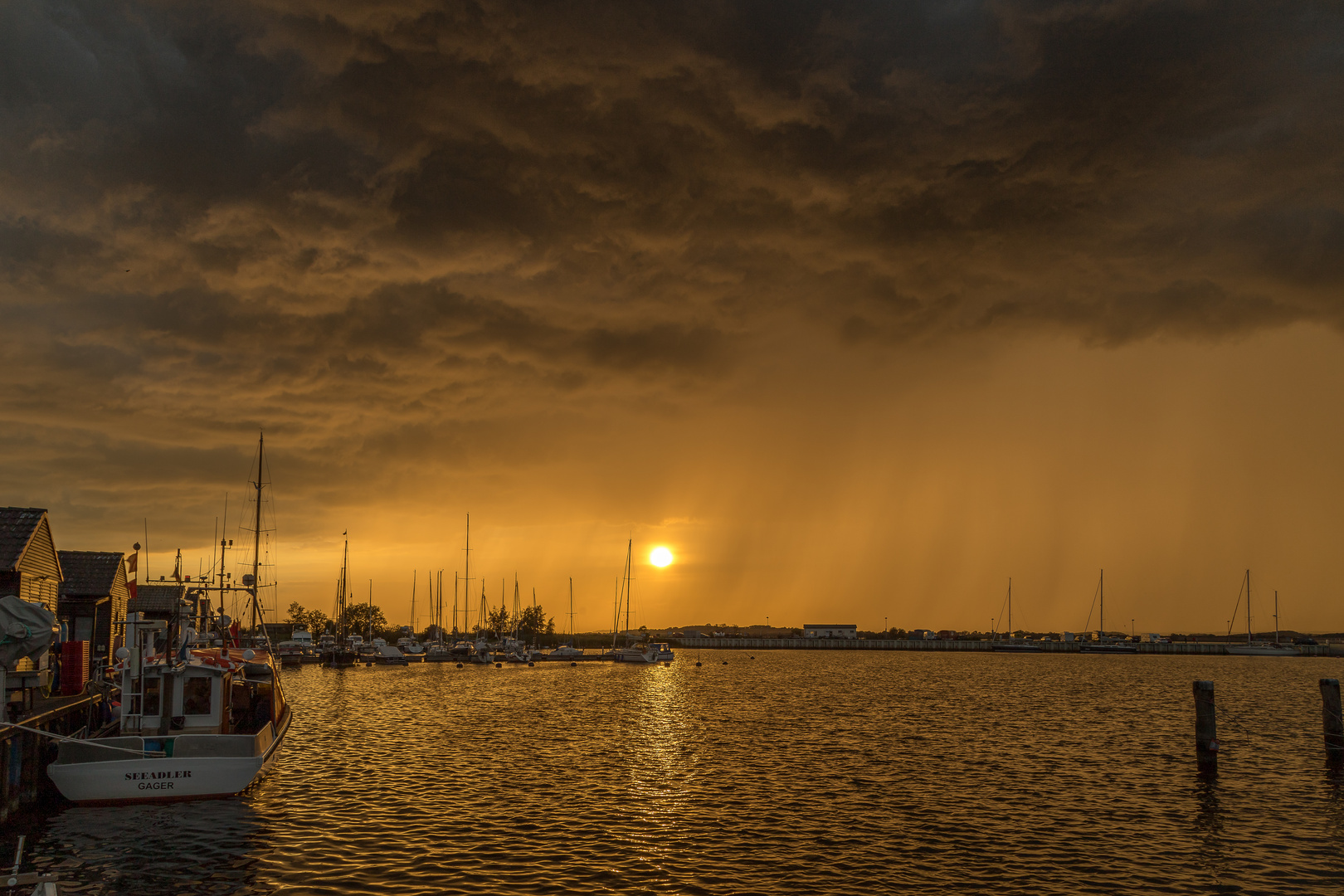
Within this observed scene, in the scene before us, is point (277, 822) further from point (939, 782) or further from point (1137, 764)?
point (1137, 764)

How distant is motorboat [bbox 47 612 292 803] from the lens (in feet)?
97.7

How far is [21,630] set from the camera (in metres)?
27.3

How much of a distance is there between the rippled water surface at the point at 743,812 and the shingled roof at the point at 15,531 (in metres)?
14.4

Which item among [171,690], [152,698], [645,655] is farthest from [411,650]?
[171,690]

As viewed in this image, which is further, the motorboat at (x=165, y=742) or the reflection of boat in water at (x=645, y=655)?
the reflection of boat in water at (x=645, y=655)

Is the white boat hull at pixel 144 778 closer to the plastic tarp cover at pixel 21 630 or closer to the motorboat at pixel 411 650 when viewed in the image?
the plastic tarp cover at pixel 21 630

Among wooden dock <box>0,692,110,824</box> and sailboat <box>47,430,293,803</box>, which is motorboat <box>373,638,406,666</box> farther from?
sailboat <box>47,430,293,803</box>

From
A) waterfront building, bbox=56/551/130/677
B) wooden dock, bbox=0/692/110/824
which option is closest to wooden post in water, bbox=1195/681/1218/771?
wooden dock, bbox=0/692/110/824

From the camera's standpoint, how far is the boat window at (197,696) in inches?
1288

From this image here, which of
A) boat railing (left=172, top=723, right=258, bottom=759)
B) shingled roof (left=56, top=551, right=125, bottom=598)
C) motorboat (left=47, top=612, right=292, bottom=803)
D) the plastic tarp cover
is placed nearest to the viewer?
the plastic tarp cover

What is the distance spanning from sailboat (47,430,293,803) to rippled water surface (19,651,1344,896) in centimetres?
107

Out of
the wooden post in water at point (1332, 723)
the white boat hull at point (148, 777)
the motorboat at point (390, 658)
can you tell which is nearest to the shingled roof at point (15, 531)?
the white boat hull at point (148, 777)

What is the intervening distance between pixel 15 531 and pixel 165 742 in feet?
59.9

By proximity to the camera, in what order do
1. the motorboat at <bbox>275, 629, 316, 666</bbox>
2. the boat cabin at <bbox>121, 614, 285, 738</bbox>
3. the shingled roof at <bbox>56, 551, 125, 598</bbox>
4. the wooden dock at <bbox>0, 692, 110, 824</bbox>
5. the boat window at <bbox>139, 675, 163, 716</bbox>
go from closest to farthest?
the wooden dock at <bbox>0, 692, 110, 824</bbox> < the boat cabin at <bbox>121, 614, 285, 738</bbox> < the boat window at <bbox>139, 675, 163, 716</bbox> < the shingled roof at <bbox>56, 551, 125, 598</bbox> < the motorboat at <bbox>275, 629, 316, 666</bbox>
